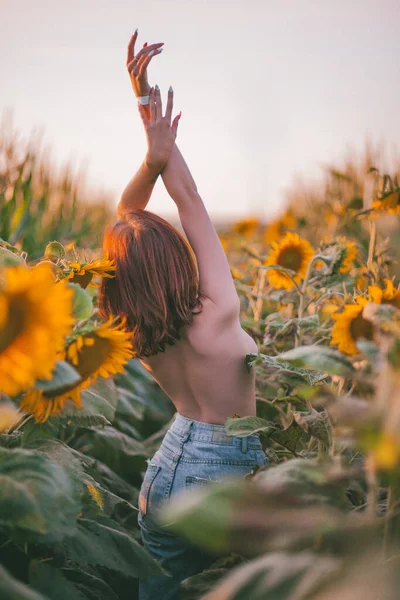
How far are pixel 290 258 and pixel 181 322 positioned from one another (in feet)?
3.49

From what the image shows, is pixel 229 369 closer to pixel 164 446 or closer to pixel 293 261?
pixel 164 446

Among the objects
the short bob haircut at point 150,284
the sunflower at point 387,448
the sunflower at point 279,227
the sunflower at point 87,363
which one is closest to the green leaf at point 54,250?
the short bob haircut at point 150,284

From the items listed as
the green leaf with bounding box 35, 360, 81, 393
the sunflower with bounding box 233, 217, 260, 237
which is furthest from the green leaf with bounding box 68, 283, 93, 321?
the sunflower with bounding box 233, 217, 260, 237

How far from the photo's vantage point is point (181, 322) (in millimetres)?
1537

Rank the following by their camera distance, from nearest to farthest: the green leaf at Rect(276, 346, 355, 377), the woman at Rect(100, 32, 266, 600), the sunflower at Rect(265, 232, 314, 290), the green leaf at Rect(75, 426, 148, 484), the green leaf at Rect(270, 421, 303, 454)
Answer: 1. the green leaf at Rect(276, 346, 355, 377)
2. the green leaf at Rect(270, 421, 303, 454)
3. the woman at Rect(100, 32, 266, 600)
4. the green leaf at Rect(75, 426, 148, 484)
5. the sunflower at Rect(265, 232, 314, 290)

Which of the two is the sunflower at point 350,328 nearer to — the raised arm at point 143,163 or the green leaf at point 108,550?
the green leaf at point 108,550

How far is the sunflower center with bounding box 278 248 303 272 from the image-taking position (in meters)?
2.47

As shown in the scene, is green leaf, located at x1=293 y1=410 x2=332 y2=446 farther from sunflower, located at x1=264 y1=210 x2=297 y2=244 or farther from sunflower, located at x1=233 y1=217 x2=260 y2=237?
sunflower, located at x1=233 y1=217 x2=260 y2=237

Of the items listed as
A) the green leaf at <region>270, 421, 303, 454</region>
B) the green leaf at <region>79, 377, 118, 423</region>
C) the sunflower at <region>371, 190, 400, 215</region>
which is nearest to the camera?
the green leaf at <region>79, 377, 118, 423</region>

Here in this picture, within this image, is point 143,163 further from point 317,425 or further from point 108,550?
point 108,550

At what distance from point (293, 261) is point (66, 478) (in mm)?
1794

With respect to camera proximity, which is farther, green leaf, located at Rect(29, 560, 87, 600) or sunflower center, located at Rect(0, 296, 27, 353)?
green leaf, located at Rect(29, 560, 87, 600)

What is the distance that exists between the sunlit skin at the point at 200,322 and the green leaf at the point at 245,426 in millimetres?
288

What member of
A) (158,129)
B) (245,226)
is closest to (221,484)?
(158,129)
